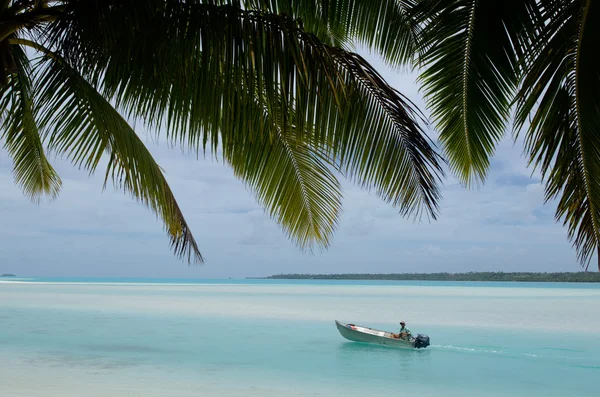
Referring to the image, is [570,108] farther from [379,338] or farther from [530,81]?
[379,338]

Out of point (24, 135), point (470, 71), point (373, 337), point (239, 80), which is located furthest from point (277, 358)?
point (239, 80)

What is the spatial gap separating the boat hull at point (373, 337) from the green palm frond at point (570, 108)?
17.2 m

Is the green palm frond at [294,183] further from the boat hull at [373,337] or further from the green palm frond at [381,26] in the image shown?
the boat hull at [373,337]

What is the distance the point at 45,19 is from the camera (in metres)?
4.20

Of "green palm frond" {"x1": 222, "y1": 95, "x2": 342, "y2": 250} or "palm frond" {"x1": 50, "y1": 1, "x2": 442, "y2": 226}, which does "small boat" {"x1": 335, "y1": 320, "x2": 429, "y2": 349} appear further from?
"palm frond" {"x1": 50, "y1": 1, "x2": 442, "y2": 226}

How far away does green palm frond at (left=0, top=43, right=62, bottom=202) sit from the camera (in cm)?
514

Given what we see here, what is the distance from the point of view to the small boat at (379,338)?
2047 cm

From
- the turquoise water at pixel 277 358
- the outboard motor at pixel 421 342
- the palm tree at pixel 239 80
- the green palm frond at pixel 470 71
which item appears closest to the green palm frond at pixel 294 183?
the palm tree at pixel 239 80

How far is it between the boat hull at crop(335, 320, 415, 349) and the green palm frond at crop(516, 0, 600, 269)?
1721cm

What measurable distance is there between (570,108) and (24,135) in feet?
16.7

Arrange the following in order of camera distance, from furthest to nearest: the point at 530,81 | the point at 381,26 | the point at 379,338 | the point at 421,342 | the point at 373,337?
the point at 373,337 → the point at 379,338 → the point at 421,342 → the point at 381,26 → the point at 530,81

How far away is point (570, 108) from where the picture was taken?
12.8ft

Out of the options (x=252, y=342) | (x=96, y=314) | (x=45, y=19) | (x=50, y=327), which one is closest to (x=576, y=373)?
(x=252, y=342)

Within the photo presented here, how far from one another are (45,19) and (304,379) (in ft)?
47.0
